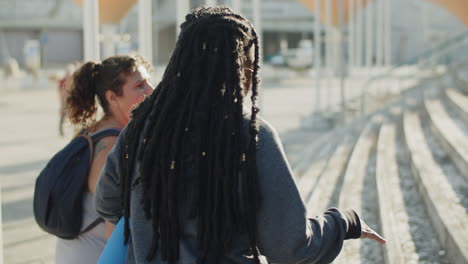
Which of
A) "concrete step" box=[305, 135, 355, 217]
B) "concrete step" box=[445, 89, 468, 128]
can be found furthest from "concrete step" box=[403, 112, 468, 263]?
"concrete step" box=[445, 89, 468, 128]

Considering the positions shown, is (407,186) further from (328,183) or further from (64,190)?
(64,190)

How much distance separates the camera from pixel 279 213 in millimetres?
1567

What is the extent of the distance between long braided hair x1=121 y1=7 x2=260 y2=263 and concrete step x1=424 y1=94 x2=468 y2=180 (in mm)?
3372

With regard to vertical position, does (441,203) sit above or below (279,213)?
below

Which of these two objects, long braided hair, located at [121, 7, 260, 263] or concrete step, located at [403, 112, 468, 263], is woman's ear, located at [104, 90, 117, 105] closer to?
long braided hair, located at [121, 7, 260, 263]

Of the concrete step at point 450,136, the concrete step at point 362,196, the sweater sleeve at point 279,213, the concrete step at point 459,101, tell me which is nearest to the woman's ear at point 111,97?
the sweater sleeve at point 279,213

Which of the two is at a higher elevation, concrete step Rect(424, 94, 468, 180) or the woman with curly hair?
the woman with curly hair

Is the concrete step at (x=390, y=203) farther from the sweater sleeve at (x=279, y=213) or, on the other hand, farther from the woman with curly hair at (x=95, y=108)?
the sweater sleeve at (x=279, y=213)

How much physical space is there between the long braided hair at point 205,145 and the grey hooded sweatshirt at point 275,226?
3 cm

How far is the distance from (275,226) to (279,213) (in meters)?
0.04

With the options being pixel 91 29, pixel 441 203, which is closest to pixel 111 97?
pixel 91 29

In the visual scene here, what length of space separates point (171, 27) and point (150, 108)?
1909 inches

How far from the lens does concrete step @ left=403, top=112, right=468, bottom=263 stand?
10.7ft

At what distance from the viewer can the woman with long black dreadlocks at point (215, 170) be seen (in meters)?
1.56
